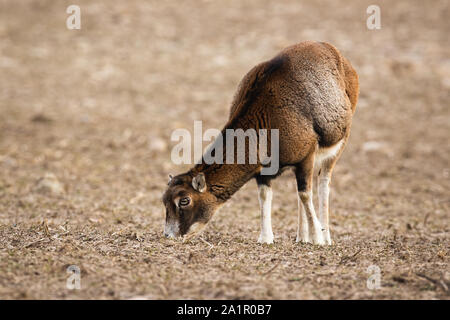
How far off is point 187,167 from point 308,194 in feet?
23.1

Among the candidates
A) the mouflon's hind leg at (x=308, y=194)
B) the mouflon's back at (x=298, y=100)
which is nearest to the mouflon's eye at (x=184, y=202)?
the mouflon's back at (x=298, y=100)

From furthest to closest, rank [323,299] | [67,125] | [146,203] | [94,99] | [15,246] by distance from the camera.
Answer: [94,99], [67,125], [146,203], [15,246], [323,299]

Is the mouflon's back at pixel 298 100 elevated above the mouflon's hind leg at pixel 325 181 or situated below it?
above

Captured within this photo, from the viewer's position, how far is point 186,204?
8156 millimetres

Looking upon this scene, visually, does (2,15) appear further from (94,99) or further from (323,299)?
(323,299)

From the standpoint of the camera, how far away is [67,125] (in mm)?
17547

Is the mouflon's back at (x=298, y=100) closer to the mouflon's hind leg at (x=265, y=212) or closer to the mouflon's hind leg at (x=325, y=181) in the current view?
the mouflon's hind leg at (x=325, y=181)

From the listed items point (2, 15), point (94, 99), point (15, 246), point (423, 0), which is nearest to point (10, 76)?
point (94, 99)

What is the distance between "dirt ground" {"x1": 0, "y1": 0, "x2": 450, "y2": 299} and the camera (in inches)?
261

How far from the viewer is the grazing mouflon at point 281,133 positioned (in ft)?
26.6

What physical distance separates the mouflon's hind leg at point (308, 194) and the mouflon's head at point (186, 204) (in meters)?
1.24

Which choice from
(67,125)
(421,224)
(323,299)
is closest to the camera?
(323,299)

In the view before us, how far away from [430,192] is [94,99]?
36.6 ft

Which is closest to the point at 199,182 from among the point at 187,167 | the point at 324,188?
the point at 324,188
